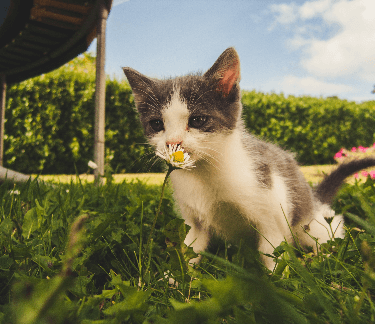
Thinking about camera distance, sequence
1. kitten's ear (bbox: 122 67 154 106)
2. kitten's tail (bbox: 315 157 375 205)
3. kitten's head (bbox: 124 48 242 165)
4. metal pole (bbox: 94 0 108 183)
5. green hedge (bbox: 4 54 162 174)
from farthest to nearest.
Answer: green hedge (bbox: 4 54 162 174) → metal pole (bbox: 94 0 108 183) → kitten's tail (bbox: 315 157 375 205) → kitten's ear (bbox: 122 67 154 106) → kitten's head (bbox: 124 48 242 165)

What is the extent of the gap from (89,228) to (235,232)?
2.87 feet

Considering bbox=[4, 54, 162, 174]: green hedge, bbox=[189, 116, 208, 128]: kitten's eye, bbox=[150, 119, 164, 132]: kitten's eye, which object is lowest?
bbox=[4, 54, 162, 174]: green hedge

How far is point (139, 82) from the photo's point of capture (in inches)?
72.9

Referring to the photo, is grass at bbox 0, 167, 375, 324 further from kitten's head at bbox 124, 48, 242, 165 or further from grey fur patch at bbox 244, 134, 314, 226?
kitten's head at bbox 124, 48, 242, 165

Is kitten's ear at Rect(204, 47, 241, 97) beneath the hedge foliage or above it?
above

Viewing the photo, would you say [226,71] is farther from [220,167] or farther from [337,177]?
[337,177]

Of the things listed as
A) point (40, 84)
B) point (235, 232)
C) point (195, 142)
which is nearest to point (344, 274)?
point (235, 232)

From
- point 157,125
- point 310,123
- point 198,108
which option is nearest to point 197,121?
point 198,108

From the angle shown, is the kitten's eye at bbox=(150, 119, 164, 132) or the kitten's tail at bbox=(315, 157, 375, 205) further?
the kitten's tail at bbox=(315, 157, 375, 205)

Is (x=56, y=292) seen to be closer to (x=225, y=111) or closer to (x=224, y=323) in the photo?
(x=224, y=323)

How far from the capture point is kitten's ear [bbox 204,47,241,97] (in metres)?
1.59

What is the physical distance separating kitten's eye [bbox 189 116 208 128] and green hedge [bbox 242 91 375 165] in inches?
329

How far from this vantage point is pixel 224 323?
2.42 ft

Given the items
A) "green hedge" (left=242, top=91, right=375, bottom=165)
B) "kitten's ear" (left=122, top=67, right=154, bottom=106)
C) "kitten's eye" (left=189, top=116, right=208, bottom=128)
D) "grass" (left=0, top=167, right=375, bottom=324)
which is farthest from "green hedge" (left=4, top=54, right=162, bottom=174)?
"grass" (left=0, top=167, right=375, bottom=324)
